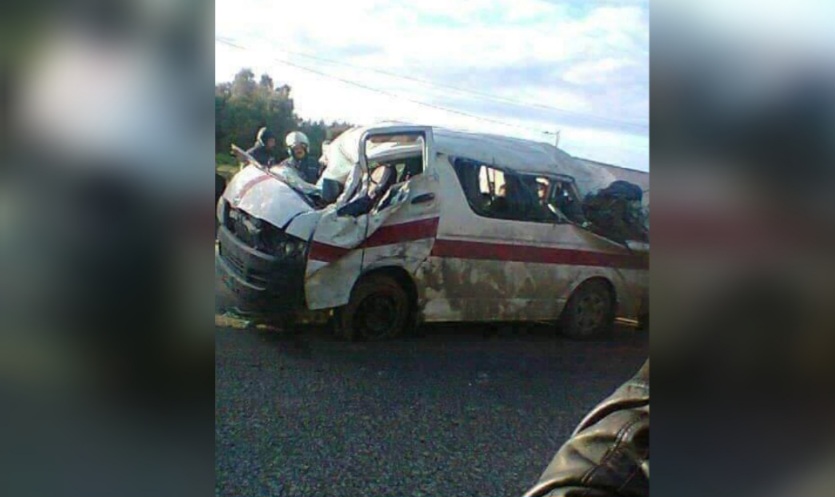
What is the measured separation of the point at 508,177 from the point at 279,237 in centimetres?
55

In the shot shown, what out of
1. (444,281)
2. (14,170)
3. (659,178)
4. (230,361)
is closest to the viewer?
(14,170)

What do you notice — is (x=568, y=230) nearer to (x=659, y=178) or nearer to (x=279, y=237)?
(x=659, y=178)

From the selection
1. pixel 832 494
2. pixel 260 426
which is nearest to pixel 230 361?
pixel 260 426

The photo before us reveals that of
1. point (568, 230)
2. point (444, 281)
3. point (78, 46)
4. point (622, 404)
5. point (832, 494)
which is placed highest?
point (78, 46)

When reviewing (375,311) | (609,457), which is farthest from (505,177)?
(609,457)

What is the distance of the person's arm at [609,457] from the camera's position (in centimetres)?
143

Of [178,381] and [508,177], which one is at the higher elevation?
[508,177]

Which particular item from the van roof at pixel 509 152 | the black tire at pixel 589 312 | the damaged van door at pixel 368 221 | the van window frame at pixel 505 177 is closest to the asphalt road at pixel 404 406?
the black tire at pixel 589 312

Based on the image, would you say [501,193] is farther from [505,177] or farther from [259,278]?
[259,278]

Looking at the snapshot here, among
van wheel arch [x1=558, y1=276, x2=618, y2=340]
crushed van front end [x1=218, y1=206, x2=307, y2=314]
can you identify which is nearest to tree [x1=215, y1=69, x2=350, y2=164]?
crushed van front end [x1=218, y1=206, x2=307, y2=314]

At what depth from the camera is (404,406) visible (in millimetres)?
1797

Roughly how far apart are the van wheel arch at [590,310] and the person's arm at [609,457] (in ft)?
0.84

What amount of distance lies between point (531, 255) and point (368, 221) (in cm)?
39

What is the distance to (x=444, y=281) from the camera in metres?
1.82
